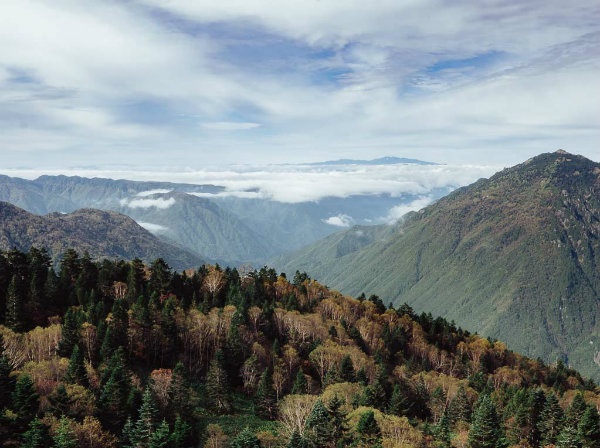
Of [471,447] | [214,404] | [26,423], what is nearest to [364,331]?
[214,404]

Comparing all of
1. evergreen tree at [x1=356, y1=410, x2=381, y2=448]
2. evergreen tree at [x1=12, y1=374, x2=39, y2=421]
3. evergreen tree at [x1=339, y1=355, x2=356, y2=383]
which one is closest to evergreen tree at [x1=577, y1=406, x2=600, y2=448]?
evergreen tree at [x1=356, y1=410, x2=381, y2=448]

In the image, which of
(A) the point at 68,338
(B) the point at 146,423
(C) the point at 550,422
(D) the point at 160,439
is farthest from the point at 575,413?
(A) the point at 68,338

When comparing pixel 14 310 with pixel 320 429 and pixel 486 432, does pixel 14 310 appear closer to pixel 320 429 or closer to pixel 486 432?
pixel 320 429

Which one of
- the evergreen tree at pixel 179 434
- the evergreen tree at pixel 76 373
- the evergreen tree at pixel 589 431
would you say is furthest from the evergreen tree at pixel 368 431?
the evergreen tree at pixel 76 373

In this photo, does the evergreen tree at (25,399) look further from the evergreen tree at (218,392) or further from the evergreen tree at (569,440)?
the evergreen tree at (569,440)

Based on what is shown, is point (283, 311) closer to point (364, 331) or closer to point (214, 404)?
point (364, 331)

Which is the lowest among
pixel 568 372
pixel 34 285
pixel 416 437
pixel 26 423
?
pixel 568 372
